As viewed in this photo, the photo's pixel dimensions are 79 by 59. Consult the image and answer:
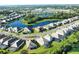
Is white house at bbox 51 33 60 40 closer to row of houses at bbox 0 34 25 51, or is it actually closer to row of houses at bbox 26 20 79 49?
row of houses at bbox 26 20 79 49

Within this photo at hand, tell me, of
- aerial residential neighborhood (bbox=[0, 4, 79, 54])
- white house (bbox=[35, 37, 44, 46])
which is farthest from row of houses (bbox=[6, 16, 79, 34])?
white house (bbox=[35, 37, 44, 46])

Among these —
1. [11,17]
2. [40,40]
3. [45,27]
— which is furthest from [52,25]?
[11,17]

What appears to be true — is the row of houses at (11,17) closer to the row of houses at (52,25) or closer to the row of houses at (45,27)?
the row of houses at (45,27)

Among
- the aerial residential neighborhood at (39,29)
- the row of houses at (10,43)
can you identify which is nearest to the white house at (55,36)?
the aerial residential neighborhood at (39,29)

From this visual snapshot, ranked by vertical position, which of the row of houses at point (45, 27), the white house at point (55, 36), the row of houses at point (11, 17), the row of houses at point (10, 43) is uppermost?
the row of houses at point (11, 17)

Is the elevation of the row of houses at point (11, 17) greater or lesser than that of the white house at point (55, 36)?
greater
